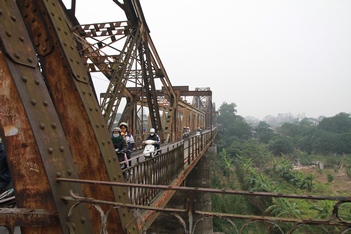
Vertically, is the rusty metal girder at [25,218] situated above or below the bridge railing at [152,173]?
above

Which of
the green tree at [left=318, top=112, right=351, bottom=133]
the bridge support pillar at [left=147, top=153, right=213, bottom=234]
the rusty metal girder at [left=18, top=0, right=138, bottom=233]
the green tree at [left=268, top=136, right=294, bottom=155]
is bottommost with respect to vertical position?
the green tree at [left=268, top=136, right=294, bottom=155]

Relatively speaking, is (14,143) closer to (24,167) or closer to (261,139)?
(24,167)

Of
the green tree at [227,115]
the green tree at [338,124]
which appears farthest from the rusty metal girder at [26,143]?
the green tree at [227,115]

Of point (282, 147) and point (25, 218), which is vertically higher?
point (25, 218)

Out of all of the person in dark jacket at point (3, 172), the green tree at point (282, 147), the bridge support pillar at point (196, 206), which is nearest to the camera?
the person in dark jacket at point (3, 172)

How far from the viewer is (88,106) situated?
1789mm

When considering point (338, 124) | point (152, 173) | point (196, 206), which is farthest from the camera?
point (338, 124)

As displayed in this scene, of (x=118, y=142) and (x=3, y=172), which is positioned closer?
(x=3, y=172)

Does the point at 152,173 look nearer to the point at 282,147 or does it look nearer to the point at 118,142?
the point at 118,142

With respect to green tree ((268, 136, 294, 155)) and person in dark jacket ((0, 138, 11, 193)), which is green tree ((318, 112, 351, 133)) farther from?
person in dark jacket ((0, 138, 11, 193))

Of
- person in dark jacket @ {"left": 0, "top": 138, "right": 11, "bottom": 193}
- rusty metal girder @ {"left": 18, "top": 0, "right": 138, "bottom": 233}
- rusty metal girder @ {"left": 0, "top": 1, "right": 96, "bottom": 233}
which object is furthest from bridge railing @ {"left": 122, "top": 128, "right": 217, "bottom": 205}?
rusty metal girder @ {"left": 0, "top": 1, "right": 96, "bottom": 233}

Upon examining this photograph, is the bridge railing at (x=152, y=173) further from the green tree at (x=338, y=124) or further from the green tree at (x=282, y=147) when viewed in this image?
the green tree at (x=338, y=124)

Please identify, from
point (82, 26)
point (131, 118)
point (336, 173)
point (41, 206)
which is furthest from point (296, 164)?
point (41, 206)

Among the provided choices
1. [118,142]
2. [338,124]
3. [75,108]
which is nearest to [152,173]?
[118,142]
